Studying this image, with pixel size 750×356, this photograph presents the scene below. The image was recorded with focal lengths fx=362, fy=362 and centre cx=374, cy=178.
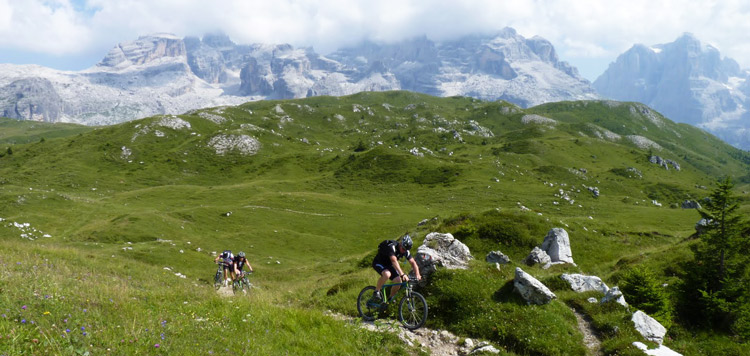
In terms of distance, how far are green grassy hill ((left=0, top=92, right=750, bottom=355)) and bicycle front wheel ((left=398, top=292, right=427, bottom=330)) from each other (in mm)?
1673

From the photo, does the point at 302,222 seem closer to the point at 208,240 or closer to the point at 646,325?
the point at 208,240

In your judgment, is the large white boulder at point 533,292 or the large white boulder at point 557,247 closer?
the large white boulder at point 533,292

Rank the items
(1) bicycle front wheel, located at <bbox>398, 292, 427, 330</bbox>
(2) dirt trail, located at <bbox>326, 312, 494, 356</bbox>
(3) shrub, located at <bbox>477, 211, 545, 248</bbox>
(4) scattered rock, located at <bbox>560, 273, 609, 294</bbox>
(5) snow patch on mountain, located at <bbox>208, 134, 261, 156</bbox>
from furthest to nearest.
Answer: (5) snow patch on mountain, located at <bbox>208, 134, 261, 156</bbox>, (3) shrub, located at <bbox>477, 211, 545, 248</bbox>, (4) scattered rock, located at <bbox>560, 273, 609, 294</bbox>, (1) bicycle front wheel, located at <bbox>398, 292, 427, 330</bbox>, (2) dirt trail, located at <bbox>326, 312, 494, 356</bbox>

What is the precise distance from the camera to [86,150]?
441 feet

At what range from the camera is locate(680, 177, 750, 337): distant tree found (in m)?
16.6

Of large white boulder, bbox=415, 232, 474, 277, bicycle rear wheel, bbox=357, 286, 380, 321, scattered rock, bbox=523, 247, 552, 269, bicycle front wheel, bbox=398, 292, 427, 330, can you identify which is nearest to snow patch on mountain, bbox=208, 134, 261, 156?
large white boulder, bbox=415, 232, 474, 277

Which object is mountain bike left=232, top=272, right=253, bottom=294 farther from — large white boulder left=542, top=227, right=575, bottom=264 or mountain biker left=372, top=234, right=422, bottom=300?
large white boulder left=542, top=227, right=575, bottom=264

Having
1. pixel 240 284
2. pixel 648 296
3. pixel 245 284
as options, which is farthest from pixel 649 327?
pixel 245 284

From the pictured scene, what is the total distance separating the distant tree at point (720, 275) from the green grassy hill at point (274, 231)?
180 centimetres

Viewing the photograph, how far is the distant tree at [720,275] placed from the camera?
16.6m

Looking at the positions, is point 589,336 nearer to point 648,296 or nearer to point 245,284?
point 648,296

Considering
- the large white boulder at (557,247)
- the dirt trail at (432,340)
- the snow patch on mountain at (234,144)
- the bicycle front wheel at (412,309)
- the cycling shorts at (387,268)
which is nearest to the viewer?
the dirt trail at (432,340)

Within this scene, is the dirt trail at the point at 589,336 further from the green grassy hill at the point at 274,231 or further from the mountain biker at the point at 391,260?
the mountain biker at the point at 391,260

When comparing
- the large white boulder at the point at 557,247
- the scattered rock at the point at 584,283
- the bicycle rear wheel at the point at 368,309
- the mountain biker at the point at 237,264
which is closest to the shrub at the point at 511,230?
the large white boulder at the point at 557,247
